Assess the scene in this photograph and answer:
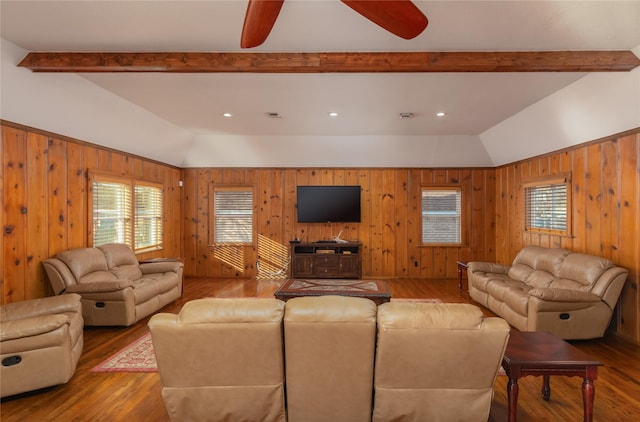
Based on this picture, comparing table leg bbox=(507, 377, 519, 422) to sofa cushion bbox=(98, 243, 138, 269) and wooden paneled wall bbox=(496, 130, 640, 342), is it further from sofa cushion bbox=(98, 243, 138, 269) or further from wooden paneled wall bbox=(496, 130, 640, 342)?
sofa cushion bbox=(98, 243, 138, 269)

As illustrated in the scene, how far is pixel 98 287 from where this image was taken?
380cm

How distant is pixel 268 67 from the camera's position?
313 centimetres

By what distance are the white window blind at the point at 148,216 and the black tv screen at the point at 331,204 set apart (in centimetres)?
284

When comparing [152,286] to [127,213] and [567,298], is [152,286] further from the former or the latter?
[567,298]

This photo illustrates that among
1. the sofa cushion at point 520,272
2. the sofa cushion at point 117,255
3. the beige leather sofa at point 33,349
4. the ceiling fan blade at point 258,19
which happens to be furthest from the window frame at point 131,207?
the sofa cushion at point 520,272

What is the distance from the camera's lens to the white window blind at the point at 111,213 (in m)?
4.82

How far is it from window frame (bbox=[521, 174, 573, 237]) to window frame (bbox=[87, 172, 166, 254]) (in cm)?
680

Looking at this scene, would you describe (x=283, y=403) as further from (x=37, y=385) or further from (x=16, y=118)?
(x=16, y=118)

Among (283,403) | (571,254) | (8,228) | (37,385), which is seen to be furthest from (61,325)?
(571,254)

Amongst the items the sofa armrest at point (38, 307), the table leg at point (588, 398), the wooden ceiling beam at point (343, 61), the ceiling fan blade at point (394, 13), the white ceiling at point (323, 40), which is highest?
the white ceiling at point (323, 40)

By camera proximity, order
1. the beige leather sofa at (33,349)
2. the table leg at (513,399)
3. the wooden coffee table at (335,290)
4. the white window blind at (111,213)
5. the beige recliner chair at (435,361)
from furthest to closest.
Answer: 1. the white window blind at (111,213)
2. the wooden coffee table at (335,290)
3. the beige leather sofa at (33,349)
4. the table leg at (513,399)
5. the beige recliner chair at (435,361)

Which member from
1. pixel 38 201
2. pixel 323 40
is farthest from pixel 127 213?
pixel 323 40

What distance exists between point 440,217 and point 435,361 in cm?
564

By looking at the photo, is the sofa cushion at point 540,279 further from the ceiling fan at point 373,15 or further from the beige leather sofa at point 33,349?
the beige leather sofa at point 33,349
